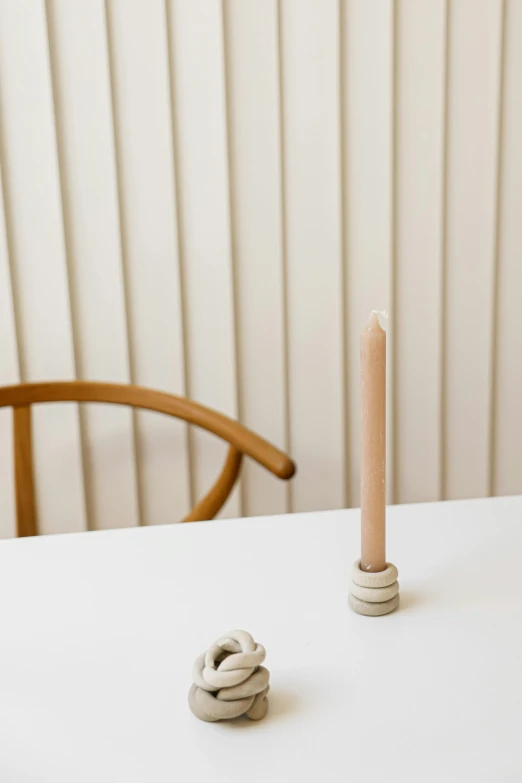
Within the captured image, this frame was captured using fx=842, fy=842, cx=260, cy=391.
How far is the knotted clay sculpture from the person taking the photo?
554 millimetres

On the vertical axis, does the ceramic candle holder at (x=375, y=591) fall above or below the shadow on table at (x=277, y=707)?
above

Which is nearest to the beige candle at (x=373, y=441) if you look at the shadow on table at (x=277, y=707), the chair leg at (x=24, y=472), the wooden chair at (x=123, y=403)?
the shadow on table at (x=277, y=707)

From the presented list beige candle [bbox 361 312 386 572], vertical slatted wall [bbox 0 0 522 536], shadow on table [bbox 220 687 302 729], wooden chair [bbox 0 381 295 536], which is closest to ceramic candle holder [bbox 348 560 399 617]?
beige candle [bbox 361 312 386 572]

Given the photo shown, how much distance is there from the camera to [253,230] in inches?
57.8

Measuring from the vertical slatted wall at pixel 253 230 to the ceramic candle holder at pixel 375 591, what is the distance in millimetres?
842

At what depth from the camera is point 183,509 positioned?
5.04 ft

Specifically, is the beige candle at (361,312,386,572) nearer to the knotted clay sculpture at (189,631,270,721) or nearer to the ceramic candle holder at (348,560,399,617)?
the ceramic candle holder at (348,560,399,617)

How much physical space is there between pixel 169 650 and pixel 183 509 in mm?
883

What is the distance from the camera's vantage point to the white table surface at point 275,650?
53 cm

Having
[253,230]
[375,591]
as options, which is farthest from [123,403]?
[375,591]

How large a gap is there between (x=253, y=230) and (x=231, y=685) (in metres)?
1.03

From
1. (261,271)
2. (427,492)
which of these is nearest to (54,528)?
(261,271)

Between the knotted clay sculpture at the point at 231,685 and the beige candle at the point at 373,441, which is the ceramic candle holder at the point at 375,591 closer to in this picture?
the beige candle at the point at 373,441

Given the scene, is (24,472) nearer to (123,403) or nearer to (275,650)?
(123,403)
